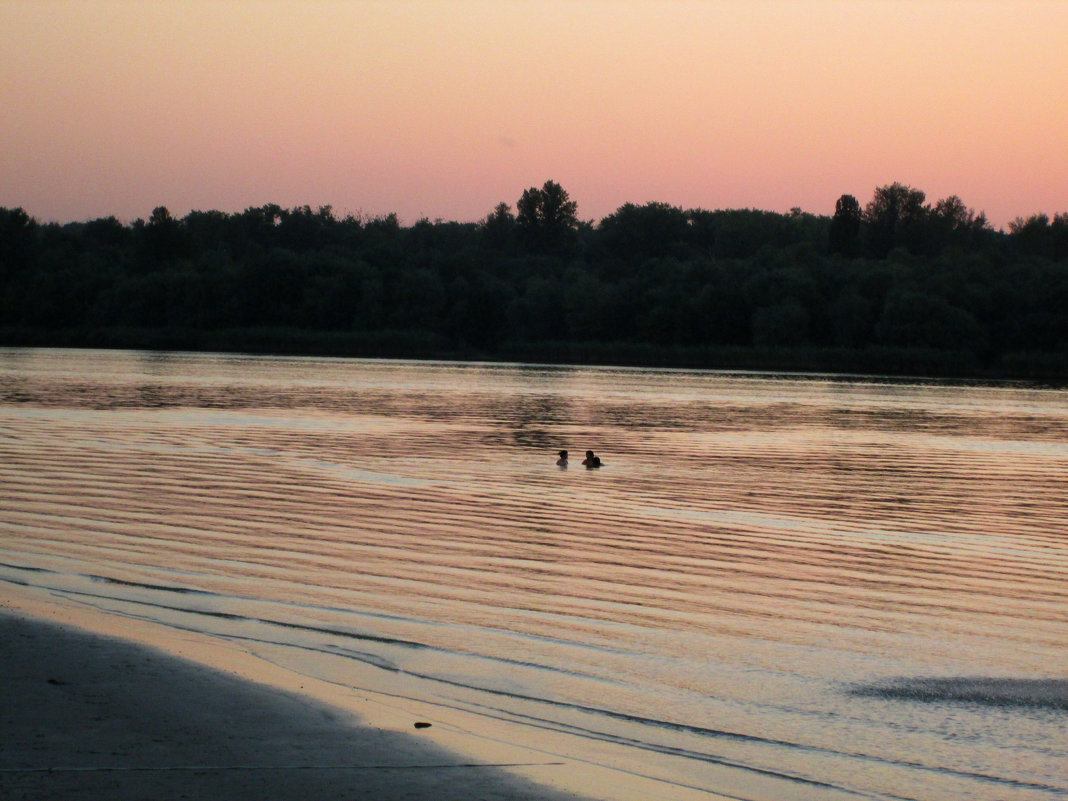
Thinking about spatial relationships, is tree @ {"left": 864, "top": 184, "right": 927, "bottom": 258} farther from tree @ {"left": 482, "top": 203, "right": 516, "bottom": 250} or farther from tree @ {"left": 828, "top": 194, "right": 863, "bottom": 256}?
tree @ {"left": 482, "top": 203, "right": 516, "bottom": 250}

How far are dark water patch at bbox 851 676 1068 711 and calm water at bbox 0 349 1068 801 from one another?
37 millimetres

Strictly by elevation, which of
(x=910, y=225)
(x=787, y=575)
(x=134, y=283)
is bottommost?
(x=787, y=575)

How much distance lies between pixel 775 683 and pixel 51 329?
454 ft

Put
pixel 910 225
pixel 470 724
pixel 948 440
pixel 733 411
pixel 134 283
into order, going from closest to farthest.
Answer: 1. pixel 470 724
2. pixel 948 440
3. pixel 733 411
4. pixel 134 283
5. pixel 910 225

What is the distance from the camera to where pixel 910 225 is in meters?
154

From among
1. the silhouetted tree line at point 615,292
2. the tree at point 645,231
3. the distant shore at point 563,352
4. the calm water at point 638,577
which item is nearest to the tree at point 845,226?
the silhouetted tree line at point 615,292

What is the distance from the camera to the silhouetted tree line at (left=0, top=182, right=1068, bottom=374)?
108m

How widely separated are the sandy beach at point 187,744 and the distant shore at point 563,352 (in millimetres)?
99538

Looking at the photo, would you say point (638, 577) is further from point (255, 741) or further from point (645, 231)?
point (645, 231)

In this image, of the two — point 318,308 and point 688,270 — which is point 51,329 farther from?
point 688,270

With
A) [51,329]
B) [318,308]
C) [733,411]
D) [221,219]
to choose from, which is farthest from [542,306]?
[733,411]

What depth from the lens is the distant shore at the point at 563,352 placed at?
104 meters

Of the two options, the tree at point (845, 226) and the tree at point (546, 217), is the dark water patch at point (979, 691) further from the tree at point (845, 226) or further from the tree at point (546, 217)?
the tree at point (546, 217)

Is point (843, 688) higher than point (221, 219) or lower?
lower
